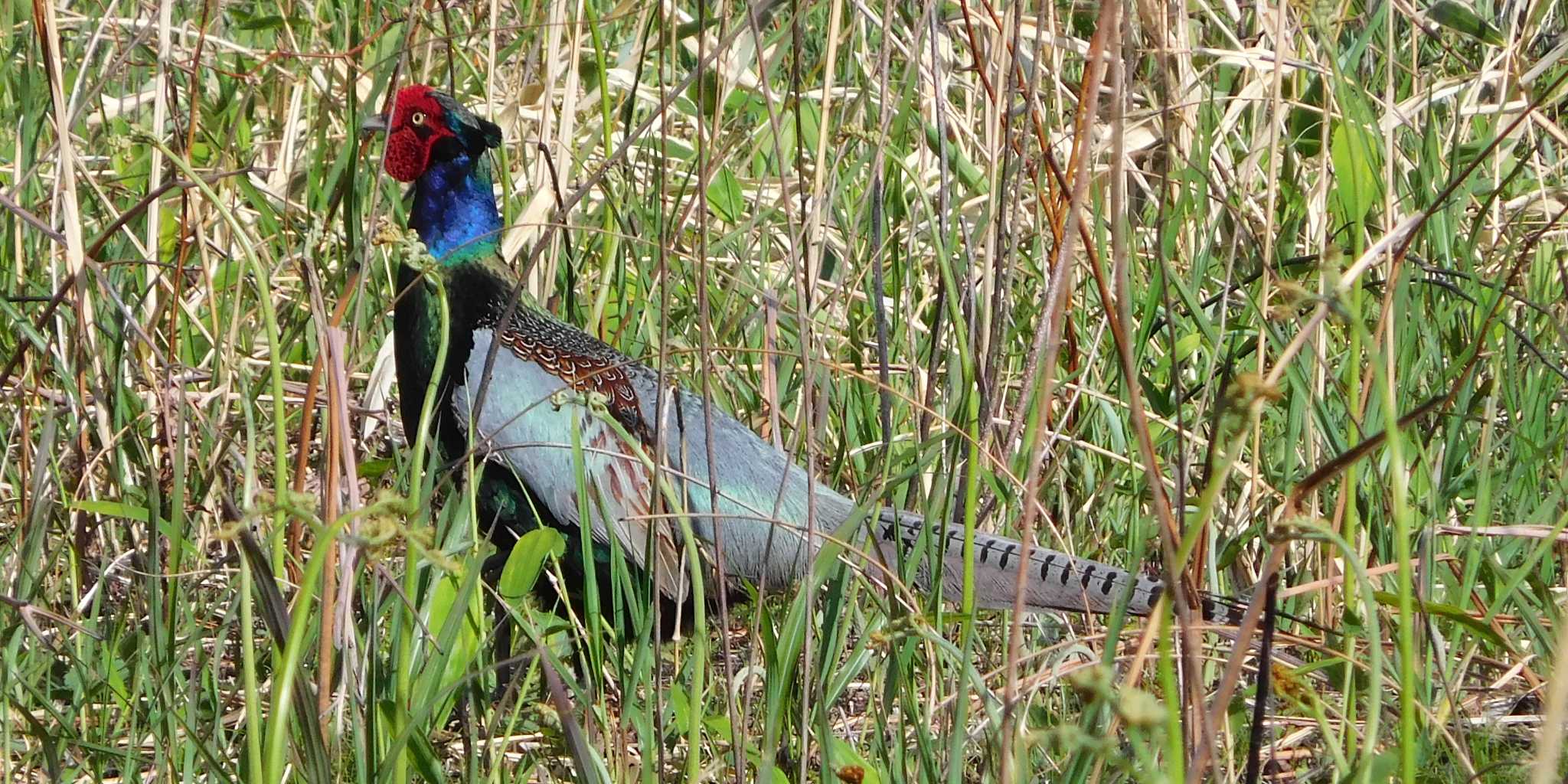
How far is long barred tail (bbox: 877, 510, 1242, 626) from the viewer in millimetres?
2520

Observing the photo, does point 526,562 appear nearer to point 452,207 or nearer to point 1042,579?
point 1042,579

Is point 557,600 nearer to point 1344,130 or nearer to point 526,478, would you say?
point 526,478

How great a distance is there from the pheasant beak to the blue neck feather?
24 centimetres

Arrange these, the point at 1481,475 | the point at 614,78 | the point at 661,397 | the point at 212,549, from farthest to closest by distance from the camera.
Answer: the point at 614,78
the point at 212,549
the point at 1481,475
the point at 661,397

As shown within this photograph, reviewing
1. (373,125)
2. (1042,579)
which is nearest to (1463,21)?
(1042,579)

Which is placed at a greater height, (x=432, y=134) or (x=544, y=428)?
(x=432, y=134)

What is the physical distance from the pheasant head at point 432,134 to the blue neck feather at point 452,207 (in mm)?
21

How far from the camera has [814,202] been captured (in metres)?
2.18

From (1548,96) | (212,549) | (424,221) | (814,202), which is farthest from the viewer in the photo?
(424,221)

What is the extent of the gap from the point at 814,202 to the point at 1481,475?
1146 mm

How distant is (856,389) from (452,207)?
893 millimetres

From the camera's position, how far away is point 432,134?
3.32 meters

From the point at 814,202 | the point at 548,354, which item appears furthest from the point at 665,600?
the point at 814,202

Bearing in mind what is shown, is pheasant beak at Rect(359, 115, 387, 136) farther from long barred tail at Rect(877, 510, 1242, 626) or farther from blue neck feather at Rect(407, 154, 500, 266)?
long barred tail at Rect(877, 510, 1242, 626)
